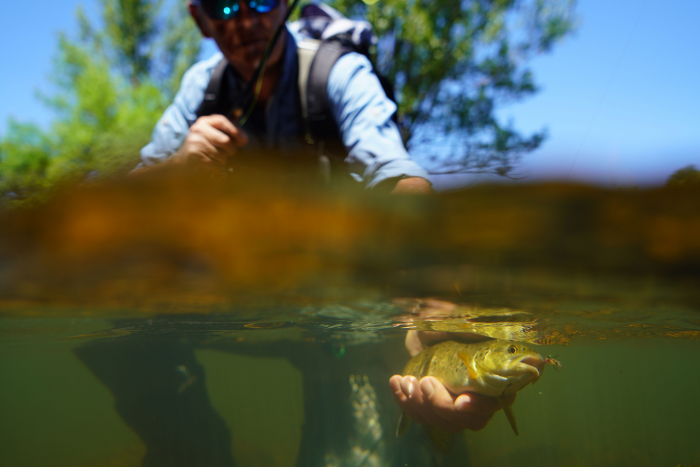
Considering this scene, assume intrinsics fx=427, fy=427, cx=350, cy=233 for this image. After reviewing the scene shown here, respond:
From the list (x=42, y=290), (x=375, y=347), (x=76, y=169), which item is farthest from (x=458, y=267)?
(x=375, y=347)

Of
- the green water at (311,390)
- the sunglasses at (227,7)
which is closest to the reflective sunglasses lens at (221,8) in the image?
the sunglasses at (227,7)

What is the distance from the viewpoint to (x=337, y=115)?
2447 mm

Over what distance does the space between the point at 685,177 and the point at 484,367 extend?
76.5 inches

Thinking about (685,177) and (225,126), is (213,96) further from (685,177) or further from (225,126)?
(685,177)

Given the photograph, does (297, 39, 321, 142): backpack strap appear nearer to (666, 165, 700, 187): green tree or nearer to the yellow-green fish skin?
the yellow-green fish skin

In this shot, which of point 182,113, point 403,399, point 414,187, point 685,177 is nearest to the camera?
point 685,177

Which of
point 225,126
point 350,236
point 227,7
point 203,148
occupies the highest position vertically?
point 227,7

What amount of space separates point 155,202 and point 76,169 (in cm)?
27

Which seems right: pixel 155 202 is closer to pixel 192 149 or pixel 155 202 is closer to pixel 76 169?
pixel 76 169

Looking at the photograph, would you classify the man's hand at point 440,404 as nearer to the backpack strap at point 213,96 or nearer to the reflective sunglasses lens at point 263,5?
the backpack strap at point 213,96

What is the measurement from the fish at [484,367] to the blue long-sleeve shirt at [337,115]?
142 cm

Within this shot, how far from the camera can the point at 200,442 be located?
27.1 ft

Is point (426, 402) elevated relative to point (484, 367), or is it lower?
lower

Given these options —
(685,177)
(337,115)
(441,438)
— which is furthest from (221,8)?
(441,438)
